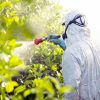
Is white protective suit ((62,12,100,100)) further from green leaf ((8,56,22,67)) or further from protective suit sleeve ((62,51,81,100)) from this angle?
green leaf ((8,56,22,67))

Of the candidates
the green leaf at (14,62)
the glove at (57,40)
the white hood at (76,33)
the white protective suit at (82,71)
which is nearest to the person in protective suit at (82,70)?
the white protective suit at (82,71)

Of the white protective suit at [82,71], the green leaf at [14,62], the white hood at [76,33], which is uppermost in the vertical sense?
the green leaf at [14,62]

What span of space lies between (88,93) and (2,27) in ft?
8.02

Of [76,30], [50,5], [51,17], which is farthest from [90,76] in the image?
[50,5]

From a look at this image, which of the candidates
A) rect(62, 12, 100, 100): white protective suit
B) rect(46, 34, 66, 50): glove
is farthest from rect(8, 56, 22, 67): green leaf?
rect(46, 34, 66, 50): glove

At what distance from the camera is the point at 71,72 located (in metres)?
3.73

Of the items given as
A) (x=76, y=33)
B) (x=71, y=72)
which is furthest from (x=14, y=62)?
(x=76, y=33)

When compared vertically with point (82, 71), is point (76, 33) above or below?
above

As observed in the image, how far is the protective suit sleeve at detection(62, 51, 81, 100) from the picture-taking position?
369cm

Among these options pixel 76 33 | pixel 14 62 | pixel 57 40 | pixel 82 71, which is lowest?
pixel 82 71

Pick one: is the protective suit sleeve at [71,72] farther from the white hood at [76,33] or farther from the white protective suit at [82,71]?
the white hood at [76,33]

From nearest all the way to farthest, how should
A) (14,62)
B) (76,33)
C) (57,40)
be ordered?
1. (14,62)
2. (76,33)
3. (57,40)

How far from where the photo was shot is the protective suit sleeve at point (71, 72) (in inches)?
145

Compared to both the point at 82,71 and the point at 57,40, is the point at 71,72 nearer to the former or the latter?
the point at 82,71
